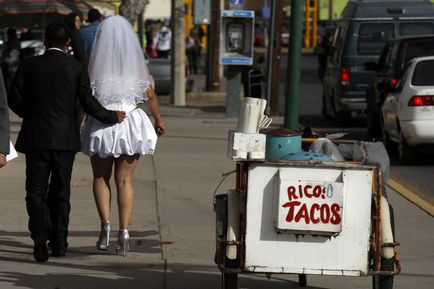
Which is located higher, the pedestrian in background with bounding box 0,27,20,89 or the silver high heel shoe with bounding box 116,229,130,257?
the silver high heel shoe with bounding box 116,229,130,257

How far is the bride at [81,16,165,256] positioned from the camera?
926 centimetres

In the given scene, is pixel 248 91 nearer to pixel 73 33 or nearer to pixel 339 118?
pixel 339 118

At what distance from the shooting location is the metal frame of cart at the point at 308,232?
727 centimetres

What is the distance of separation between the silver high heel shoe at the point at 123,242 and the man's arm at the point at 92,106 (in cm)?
83

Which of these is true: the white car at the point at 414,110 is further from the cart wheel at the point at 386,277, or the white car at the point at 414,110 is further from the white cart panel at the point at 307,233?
the white cart panel at the point at 307,233

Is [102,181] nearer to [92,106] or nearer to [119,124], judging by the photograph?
[119,124]

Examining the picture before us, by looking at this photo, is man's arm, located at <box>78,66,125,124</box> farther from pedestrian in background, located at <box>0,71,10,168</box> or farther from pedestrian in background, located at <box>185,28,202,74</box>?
pedestrian in background, located at <box>185,28,202,74</box>

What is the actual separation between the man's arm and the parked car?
43.4 ft

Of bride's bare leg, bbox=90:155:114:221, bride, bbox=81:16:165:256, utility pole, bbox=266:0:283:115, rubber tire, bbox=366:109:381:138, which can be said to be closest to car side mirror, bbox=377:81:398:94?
rubber tire, bbox=366:109:381:138

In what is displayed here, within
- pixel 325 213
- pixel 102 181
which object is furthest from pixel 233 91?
pixel 325 213

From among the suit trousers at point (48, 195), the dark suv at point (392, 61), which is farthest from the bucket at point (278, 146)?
the dark suv at point (392, 61)

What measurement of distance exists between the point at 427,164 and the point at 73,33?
5.29m

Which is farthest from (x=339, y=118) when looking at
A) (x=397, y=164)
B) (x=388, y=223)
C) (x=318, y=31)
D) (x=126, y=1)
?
(x=318, y=31)

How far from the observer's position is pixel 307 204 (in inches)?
286
